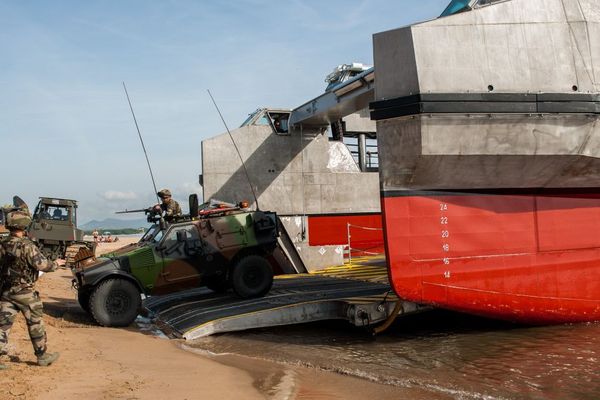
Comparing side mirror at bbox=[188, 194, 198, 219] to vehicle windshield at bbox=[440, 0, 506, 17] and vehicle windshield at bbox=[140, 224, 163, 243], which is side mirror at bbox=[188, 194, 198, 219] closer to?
vehicle windshield at bbox=[140, 224, 163, 243]

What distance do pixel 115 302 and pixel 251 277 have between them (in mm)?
2263

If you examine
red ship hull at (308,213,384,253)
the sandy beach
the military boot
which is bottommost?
the sandy beach

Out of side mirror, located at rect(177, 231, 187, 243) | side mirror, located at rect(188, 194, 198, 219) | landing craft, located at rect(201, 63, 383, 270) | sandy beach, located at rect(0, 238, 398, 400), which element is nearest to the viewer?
sandy beach, located at rect(0, 238, 398, 400)

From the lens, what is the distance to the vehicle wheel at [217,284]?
9.65 metres

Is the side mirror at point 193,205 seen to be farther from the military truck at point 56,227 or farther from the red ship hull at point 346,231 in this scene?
the military truck at point 56,227

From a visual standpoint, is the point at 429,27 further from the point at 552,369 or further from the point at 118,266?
the point at 118,266

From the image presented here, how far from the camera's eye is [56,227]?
17.8m

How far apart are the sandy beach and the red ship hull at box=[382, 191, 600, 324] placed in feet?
7.44

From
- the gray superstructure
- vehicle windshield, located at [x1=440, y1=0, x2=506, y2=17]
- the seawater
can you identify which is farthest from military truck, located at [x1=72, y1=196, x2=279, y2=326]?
vehicle windshield, located at [x1=440, y1=0, x2=506, y2=17]

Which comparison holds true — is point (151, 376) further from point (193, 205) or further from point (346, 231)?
point (346, 231)

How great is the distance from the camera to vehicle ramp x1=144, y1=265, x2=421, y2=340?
7527mm

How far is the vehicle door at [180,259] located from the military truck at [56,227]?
9.56m

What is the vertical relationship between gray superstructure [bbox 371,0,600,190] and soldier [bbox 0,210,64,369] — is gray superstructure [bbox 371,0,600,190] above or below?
above

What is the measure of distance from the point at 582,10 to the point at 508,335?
15.2 feet
